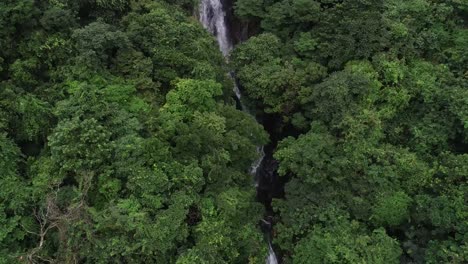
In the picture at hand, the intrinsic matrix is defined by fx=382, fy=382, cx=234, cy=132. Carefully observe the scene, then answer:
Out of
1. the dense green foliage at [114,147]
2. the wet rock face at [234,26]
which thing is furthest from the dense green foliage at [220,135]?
the wet rock face at [234,26]

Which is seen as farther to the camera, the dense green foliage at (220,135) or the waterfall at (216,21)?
the waterfall at (216,21)

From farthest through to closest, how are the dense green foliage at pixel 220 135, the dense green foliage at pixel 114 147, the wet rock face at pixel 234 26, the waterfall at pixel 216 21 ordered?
the wet rock face at pixel 234 26 → the waterfall at pixel 216 21 → the dense green foliage at pixel 220 135 → the dense green foliage at pixel 114 147

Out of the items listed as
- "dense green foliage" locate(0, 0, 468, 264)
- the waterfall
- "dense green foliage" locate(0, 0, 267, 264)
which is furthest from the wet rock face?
"dense green foliage" locate(0, 0, 267, 264)

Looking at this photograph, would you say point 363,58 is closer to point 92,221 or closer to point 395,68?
point 395,68

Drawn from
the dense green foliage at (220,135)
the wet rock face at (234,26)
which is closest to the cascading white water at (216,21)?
the wet rock face at (234,26)

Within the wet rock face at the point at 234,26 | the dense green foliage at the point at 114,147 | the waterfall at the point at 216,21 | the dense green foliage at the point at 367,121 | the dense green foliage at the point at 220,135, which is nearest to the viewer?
the dense green foliage at the point at 114,147

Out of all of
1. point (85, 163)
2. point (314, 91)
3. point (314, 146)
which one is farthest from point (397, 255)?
point (85, 163)

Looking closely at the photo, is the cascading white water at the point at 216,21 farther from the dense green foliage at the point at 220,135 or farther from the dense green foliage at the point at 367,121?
the dense green foliage at the point at 220,135

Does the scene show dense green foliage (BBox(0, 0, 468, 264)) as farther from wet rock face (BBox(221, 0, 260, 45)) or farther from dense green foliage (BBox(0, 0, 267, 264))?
wet rock face (BBox(221, 0, 260, 45))
